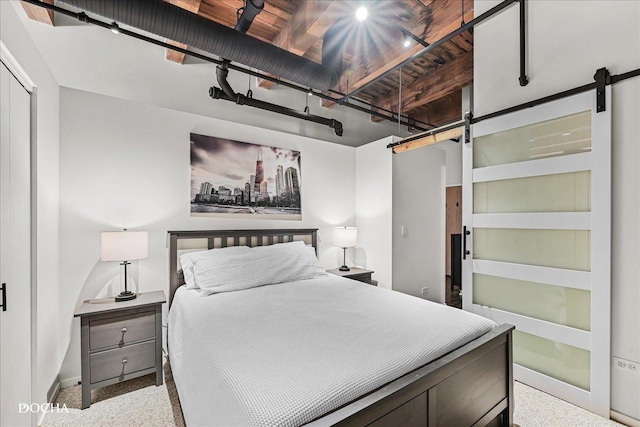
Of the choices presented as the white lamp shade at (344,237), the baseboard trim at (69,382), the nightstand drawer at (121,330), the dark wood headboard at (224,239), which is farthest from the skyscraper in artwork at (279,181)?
the baseboard trim at (69,382)

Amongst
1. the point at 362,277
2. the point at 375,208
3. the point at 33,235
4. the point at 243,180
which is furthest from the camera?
the point at 375,208

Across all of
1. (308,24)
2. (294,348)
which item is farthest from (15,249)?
(308,24)

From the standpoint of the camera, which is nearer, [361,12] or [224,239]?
[361,12]

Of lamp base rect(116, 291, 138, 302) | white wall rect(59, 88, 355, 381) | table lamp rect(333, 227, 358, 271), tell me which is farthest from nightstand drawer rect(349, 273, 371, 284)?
lamp base rect(116, 291, 138, 302)

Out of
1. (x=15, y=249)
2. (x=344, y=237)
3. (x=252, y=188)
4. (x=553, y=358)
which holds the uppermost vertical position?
(x=252, y=188)

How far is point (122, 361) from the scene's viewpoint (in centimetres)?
220

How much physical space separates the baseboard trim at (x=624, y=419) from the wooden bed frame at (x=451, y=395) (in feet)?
2.89

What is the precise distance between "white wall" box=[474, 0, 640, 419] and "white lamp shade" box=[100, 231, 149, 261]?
3.59m

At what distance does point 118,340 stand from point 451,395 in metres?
2.36

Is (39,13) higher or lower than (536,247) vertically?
higher

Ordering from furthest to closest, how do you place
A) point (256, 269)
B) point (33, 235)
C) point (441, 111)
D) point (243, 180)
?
point (441, 111), point (243, 180), point (256, 269), point (33, 235)

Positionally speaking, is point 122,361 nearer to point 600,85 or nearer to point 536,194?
point 536,194

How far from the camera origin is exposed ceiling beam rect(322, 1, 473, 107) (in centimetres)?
262

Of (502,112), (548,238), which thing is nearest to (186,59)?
(502,112)
